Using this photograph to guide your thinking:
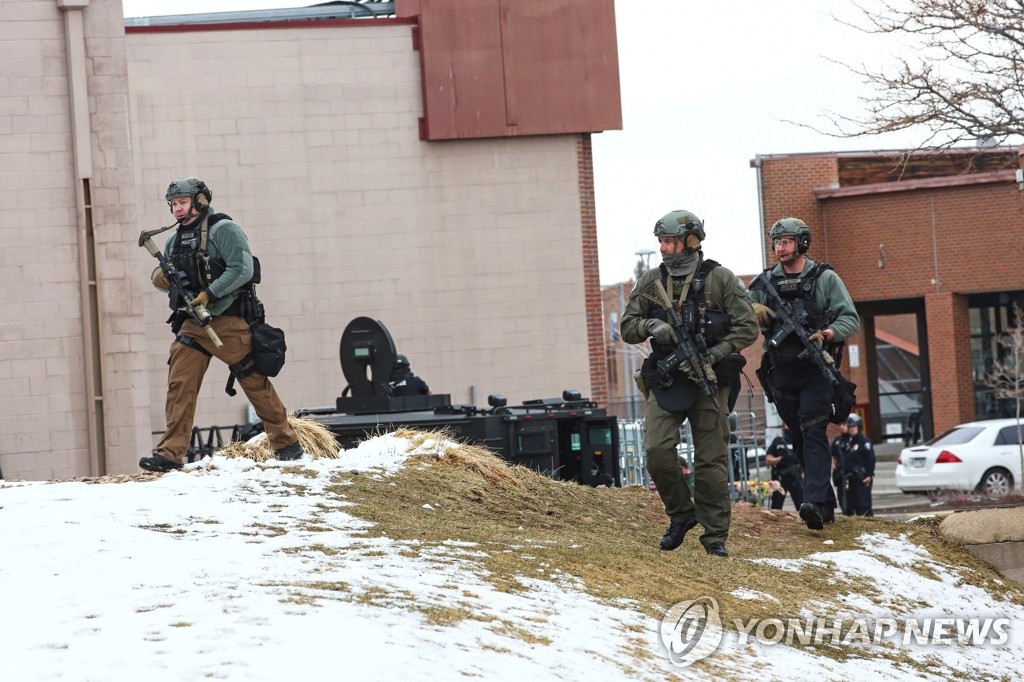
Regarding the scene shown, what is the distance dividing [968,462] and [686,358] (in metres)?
18.9

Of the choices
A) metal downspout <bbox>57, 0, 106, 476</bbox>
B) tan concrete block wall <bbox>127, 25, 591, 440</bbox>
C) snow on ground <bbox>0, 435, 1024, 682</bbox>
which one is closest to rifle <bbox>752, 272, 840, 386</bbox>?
snow on ground <bbox>0, 435, 1024, 682</bbox>

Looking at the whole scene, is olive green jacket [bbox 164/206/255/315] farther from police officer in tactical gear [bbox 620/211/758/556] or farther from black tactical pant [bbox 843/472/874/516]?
black tactical pant [bbox 843/472/874/516]

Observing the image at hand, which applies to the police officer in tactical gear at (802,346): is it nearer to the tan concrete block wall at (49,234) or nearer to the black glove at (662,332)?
the black glove at (662,332)

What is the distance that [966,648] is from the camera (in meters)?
8.38

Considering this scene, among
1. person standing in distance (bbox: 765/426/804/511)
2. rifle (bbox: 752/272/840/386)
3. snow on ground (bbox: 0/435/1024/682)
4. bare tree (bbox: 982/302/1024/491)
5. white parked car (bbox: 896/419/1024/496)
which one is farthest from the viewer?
bare tree (bbox: 982/302/1024/491)

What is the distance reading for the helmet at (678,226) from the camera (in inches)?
373

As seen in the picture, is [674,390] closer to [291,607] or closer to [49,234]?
[291,607]

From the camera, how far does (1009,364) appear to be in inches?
1635

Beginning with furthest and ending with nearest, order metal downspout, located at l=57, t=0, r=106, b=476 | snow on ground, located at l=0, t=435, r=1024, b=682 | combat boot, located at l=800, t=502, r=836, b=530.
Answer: metal downspout, located at l=57, t=0, r=106, b=476, combat boot, located at l=800, t=502, r=836, b=530, snow on ground, located at l=0, t=435, r=1024, b=682

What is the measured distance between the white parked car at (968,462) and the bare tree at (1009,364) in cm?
948

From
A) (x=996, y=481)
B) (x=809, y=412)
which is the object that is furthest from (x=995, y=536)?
(x=996, y=481)

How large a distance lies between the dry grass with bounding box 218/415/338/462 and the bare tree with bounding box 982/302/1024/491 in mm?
27598

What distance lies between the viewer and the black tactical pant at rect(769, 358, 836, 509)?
1069cm

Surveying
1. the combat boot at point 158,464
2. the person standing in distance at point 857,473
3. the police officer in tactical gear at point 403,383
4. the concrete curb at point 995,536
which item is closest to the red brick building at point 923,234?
the person standing in distance at point 857,473
